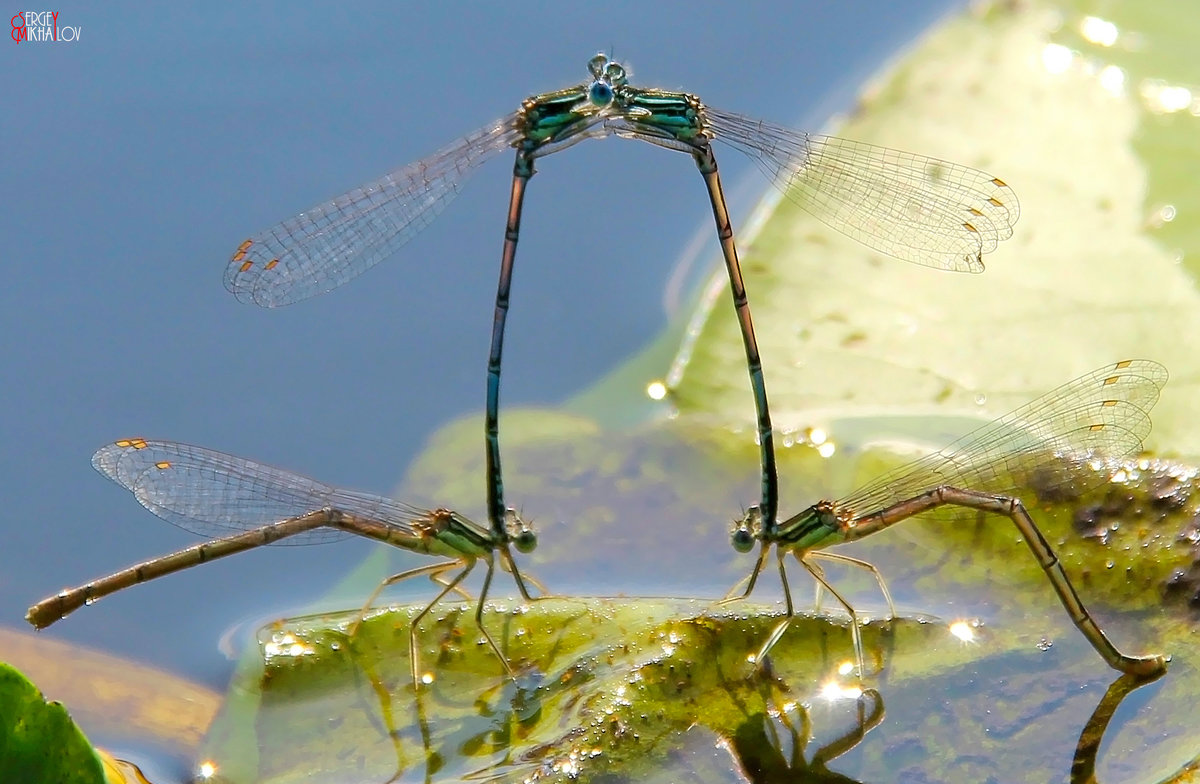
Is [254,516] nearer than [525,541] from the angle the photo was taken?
No

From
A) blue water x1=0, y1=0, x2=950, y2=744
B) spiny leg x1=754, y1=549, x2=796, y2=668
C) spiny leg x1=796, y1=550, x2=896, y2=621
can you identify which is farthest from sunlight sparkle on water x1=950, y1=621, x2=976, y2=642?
blue water x1=0, y1=0, x2=950, y2=744

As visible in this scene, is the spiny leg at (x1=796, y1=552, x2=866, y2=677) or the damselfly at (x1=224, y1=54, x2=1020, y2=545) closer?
the spiny leg at (x1=796, y1=552, x2=866, y2=677)

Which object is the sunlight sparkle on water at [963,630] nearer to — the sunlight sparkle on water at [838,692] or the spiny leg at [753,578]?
the sunlight sparkle on water at [838,692]

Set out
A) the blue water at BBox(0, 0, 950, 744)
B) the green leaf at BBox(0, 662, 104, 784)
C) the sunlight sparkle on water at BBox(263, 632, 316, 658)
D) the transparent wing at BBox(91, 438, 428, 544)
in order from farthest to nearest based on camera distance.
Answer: the blue water at BBox(0, 0, 950, 744) → the transparent wing at BBox(91, 438, 428, 544) → the sunlight sparkle on water at BBox(263, 632, 316, 658) → the green leaf at BBox(0, 662, 104, 784)

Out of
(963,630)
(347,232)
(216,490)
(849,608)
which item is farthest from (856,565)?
(216,490)

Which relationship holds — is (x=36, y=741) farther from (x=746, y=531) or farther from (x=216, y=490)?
(x=746, y=531)

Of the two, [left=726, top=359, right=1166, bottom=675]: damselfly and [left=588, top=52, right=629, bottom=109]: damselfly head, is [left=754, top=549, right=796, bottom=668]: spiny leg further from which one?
[left=588, top=52, right=629, bottom=109]: damselfly head
